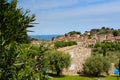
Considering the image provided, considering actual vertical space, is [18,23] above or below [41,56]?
above

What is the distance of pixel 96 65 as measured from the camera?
45.3 metres

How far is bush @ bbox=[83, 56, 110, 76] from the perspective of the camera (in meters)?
45.3

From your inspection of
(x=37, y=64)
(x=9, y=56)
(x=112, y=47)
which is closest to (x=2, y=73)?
(x=9, y=56)

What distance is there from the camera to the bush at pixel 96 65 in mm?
45344

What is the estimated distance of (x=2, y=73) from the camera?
866 centimetres

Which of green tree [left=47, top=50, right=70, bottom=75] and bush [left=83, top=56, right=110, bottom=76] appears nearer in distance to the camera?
green tree [left=47, top=50, right=70, bottom=75]

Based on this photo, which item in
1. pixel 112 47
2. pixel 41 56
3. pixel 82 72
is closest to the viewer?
pixel 41 56

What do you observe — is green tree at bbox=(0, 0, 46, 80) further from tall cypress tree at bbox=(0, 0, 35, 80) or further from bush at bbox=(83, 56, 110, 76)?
bush at bbox=(83, 56, 110, 76)

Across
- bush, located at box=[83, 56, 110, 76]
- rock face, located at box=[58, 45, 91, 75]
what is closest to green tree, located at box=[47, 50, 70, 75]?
rock face, located at box=[58, 45, 91, 75]

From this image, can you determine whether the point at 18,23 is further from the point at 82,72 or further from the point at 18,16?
the point at 82,72

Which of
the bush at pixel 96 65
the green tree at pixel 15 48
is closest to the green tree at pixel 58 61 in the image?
the bush at pixel 96 65

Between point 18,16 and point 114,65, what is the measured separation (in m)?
40.0

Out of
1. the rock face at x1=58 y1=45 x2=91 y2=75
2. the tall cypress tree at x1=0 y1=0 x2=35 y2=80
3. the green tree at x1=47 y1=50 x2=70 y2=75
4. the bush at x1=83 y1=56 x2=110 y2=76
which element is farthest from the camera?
the rock face at x1=58 y1=45 x2=91 y2=75

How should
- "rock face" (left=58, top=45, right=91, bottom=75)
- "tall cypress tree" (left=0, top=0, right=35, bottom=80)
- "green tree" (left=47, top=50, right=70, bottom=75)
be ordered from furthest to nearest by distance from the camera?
1. "rock face" (left=58, top=45, right=91, bottom=75)
2. "green tree" (left=47, top=50, right=70, bottom=75)
3. "tall cypress tree" (left=0, top=0, right=35, bottom=80)
